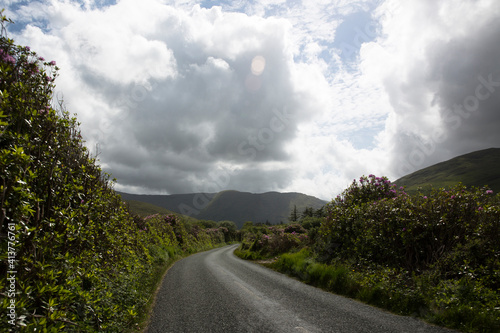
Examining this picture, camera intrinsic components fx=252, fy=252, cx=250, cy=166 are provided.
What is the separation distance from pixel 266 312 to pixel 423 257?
21.2 ft

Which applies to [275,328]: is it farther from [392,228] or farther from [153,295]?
[392,228]

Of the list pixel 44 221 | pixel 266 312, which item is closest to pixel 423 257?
pixel 266 312

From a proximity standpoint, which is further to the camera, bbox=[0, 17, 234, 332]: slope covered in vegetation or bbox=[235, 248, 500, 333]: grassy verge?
bbox=[235, 248, 500, 333]: grassy verge

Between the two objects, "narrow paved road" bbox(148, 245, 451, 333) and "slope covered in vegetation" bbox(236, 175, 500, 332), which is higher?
"slope covered in vegetation" bbox(236, 175, 500, 332)

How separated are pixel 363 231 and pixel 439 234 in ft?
10.6

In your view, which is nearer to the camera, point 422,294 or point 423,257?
point 422,294

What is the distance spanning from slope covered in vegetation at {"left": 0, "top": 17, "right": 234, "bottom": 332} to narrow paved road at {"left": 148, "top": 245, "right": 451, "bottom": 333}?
1.21 m

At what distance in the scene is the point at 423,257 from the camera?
939 centimetres

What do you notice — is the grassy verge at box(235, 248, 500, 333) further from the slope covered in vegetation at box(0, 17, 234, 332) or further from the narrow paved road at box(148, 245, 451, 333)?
the slope covered in vegetation at box(0, 17, 234, 332)

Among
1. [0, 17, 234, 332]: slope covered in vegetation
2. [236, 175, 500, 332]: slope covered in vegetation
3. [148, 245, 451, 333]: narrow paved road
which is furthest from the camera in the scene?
[236, 175, 500, 332]: slope covered in vegetation

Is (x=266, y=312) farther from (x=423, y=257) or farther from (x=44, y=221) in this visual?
(x=423, y=257)

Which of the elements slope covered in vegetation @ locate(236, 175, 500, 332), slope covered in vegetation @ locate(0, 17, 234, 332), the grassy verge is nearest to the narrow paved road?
the grassy verge

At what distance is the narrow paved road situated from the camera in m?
5.96

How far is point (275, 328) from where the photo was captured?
5914 mm
